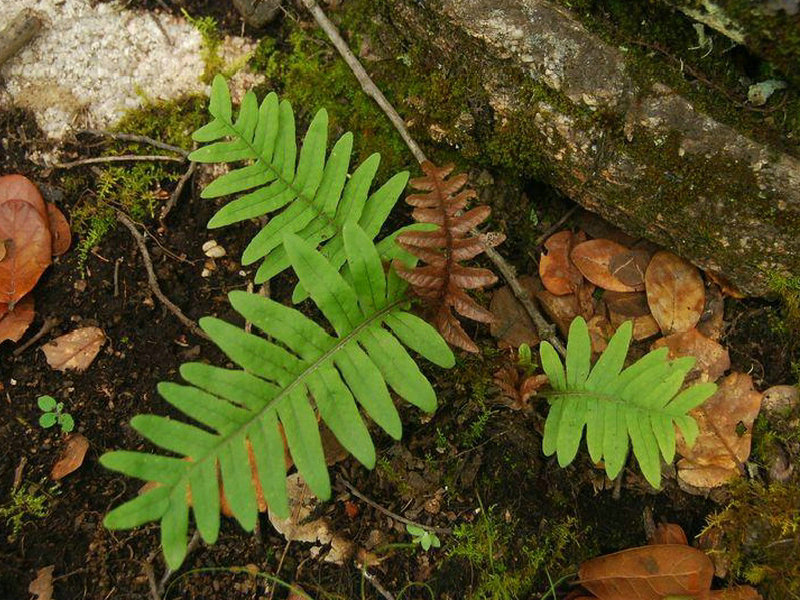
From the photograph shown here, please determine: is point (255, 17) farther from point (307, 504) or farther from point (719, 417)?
point (719, 417)

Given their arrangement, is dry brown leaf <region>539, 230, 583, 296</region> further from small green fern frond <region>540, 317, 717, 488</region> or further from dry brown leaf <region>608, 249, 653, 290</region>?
small green fern frond <region>540, 317, 717, 488</region>

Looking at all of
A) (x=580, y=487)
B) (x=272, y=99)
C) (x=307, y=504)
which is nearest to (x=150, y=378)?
(x=307, y=504)

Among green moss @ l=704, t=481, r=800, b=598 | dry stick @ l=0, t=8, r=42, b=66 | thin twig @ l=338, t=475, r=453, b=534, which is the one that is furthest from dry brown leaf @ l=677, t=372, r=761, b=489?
dry stick @ l=0, t=8, r=42, b=66

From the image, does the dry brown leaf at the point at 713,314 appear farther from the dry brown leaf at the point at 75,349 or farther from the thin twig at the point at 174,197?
the dry brown leaf at the point at 75,349

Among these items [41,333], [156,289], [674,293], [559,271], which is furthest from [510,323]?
[41,333]

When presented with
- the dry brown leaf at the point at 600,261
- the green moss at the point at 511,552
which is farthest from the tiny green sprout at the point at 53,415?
the dry brown leaf at the point at 600,261

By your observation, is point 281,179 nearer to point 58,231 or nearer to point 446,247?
point 446,247
